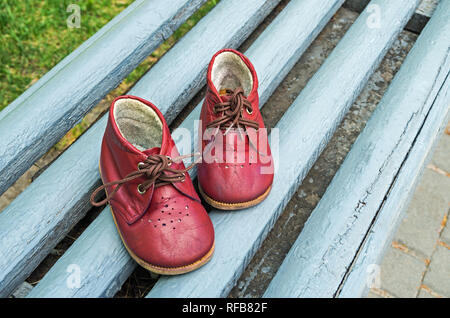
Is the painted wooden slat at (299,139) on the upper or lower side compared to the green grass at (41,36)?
upper

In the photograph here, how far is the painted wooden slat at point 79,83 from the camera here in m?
1.45

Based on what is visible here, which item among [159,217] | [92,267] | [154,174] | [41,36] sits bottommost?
[41,36]

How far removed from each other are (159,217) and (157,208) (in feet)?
0.08

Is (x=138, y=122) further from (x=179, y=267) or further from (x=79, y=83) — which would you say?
(x=179, y=267)

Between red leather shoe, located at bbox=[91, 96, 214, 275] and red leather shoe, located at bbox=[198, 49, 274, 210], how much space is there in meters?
0.08

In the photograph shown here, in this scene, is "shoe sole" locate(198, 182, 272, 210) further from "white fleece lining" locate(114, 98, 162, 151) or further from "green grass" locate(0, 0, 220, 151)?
"green grass" locate(0, 0, 220, 151)

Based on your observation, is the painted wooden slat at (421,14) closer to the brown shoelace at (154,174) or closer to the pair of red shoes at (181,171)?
the pair of red shoes at (181,171)

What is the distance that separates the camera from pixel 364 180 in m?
1.42

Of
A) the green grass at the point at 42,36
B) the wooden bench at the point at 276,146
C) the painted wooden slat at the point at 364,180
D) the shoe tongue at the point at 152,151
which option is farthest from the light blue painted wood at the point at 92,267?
the green grass at the point at 42,36

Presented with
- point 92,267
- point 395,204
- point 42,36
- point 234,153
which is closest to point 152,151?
point 234,153

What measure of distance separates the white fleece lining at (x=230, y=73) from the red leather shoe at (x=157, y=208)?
0.85ft

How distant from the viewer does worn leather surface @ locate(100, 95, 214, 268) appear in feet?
3.89
